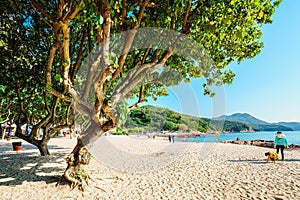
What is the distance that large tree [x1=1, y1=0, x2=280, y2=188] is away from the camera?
5023mm

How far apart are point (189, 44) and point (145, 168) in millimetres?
6803

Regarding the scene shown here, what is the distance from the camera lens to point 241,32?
5.50m

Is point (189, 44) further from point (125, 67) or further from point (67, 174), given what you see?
point (67, 174)

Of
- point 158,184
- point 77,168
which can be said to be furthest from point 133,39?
point 158,184

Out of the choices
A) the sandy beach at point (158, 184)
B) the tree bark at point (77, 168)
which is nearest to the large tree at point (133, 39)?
the tree bark at point (77, 168)

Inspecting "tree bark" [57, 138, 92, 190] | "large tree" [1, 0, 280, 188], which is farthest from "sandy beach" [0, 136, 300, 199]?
"large tree" [1, 0, 280, 188]

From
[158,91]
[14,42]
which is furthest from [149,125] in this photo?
[14,42]

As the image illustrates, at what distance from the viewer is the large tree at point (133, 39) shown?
5023 millimetres

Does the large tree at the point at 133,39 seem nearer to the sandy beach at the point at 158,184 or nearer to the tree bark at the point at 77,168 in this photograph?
the tree bark at the point at 77,168

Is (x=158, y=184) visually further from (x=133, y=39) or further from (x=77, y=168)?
(x=133, y=39)

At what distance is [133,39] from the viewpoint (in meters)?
6.40

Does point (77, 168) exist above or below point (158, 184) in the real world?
above

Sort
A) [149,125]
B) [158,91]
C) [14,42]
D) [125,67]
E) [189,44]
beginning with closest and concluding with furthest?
[189,44] < [14,42] < [125,67] < [158,91] < [149,125]

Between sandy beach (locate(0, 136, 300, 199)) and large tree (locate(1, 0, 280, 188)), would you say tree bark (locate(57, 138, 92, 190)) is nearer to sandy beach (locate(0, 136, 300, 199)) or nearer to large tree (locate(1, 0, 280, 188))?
large tree (locate(1, 0, 280, 188))
